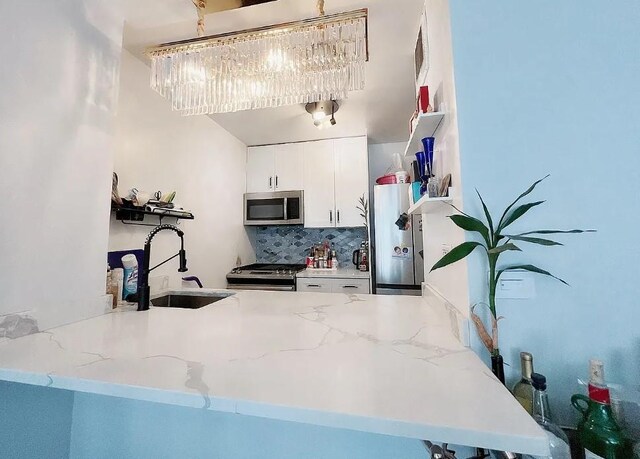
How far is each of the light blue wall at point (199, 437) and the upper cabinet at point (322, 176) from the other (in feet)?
7.43

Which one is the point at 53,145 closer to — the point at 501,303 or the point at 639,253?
the point at 501,303

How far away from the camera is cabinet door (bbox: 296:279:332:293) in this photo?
259 centimetres

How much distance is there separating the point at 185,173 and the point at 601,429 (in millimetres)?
2553

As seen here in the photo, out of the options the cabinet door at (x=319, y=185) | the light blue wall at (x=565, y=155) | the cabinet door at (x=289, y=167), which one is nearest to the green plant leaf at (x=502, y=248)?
the light blue wall at (x=565, y=155)

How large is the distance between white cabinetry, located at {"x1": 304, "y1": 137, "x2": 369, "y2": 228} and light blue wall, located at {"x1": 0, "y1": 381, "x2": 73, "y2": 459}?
92.8 inches

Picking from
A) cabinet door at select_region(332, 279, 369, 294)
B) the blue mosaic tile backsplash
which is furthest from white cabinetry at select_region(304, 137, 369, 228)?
cabinet door at select_region(332, 279, 369, 294)

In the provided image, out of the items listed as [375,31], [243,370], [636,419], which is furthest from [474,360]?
[375,31]

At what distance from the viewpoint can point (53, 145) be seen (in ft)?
3.17

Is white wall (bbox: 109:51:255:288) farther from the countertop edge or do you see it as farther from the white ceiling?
the countertop edge

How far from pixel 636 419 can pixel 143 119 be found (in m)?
2.60

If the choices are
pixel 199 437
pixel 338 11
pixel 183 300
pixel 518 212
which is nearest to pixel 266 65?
pixel 338 11

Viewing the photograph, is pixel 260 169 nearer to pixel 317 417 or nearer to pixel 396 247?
pixel 396 247

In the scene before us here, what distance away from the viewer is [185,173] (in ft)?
7.19

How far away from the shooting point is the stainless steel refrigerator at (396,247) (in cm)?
252
